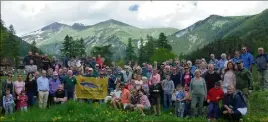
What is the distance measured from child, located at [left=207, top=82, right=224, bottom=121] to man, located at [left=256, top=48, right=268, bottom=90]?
19.2 ft

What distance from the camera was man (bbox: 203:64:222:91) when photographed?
1617 centimetres

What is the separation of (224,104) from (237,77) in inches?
47.0

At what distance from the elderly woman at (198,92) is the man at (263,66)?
5884 millimetres

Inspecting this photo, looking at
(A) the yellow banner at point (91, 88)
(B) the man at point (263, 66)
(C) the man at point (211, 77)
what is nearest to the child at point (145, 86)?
(C) the man at point (211, 77)

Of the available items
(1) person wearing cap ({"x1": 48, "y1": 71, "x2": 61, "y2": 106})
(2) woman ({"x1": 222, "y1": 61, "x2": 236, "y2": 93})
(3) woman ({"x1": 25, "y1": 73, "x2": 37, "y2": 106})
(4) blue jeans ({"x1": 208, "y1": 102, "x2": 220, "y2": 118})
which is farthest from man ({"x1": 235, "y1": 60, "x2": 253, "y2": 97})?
(3) woman ({"x1": 25, "y1": 73, "x2": 37, "y2": 106})

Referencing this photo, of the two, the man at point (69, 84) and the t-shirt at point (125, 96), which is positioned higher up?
the man at point (69, 84)

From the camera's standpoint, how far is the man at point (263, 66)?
20.4 meters

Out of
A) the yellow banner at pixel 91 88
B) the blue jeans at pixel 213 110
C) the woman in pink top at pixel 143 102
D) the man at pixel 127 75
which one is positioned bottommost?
the blue jeans at pixel 213 110

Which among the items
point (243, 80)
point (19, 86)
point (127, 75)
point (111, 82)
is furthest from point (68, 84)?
point (243, 80)

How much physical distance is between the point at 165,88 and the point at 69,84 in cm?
448

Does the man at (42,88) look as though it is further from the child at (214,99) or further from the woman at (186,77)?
the child at (214,99)

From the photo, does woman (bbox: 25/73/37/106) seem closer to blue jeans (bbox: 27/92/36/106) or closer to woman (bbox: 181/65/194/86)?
blue jeans (bbox: 27/92/36/106)

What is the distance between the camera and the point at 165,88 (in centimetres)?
1833

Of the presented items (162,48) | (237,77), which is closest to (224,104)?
(237,77)
